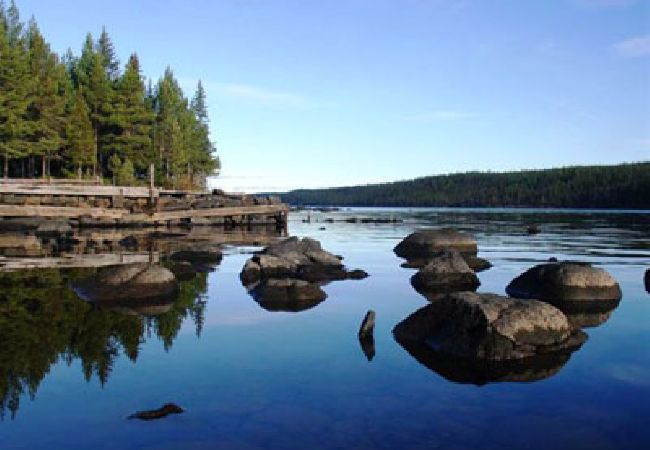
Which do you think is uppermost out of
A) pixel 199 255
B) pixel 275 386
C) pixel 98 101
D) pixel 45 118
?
pixel 98 101

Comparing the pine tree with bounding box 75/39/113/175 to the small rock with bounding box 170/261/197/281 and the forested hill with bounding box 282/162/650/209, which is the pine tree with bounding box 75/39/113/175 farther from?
the forested hill with bounding box 282/162/650/209

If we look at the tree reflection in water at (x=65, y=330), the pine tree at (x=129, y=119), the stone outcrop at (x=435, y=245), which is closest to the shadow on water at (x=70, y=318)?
the tree reflection in water at (x=65, y=330)

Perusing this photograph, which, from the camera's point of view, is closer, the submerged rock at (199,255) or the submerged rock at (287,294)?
the submerged rock at (287,294)

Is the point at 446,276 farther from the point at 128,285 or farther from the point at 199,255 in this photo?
the point at 199,255

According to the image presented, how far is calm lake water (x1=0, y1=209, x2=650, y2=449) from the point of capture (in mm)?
6367

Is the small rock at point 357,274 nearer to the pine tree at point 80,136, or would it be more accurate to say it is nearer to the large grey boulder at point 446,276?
the large grey boulder at point 446,276

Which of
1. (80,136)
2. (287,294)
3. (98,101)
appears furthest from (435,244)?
(98,101)

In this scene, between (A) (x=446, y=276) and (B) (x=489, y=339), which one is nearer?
(B) (x=489, y=339)

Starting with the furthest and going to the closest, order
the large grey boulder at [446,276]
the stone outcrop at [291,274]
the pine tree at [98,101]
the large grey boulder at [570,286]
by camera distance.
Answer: the pine tree at [98,101]
the large grey boulder at [446,276]
the large grey boulder at [570,286]
the stone outcrop at [291,274]

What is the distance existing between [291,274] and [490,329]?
9.59 meters

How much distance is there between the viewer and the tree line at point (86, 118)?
164ft

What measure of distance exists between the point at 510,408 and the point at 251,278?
11296 mm

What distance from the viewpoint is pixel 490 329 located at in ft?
31.1

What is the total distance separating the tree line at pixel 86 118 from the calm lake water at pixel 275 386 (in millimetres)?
42453
